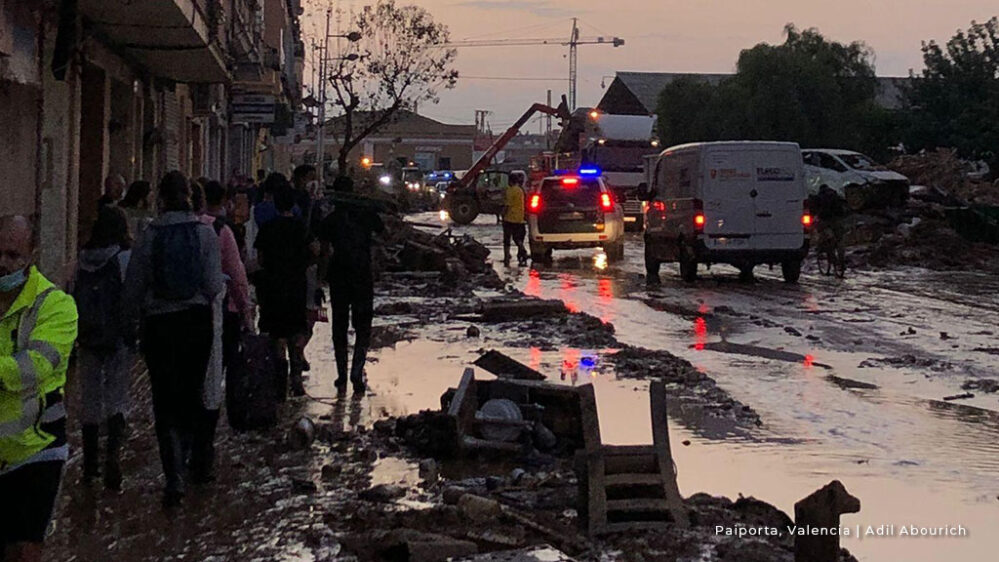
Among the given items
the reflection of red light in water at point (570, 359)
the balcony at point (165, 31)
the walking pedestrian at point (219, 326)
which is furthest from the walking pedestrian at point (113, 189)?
the reflection of red light in water at point (570, 359)

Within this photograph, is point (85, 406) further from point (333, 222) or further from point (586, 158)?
point (586, 158)

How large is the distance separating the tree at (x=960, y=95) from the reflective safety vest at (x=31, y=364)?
4778 cm

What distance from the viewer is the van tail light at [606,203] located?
2794 cm

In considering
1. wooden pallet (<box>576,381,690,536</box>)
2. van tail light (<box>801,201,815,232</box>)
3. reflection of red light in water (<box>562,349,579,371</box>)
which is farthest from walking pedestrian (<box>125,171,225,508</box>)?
van tail light (<box>801,201,815,232</box>)

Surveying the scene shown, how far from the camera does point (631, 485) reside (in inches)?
275

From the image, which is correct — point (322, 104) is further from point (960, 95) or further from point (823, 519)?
point (823, 519)

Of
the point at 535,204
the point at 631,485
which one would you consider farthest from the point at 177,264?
the point at 535,204

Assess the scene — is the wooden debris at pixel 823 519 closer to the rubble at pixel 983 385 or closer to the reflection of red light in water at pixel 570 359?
the rubble at pixel 983 385

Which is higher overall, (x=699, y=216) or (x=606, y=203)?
(x=606, y=203)

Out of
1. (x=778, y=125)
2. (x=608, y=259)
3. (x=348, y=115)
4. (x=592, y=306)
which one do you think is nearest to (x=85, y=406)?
(x=592, y=306)

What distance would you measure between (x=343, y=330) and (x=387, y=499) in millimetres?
3882

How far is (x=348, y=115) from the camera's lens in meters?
56.0

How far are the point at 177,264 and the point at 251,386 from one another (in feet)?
4.83

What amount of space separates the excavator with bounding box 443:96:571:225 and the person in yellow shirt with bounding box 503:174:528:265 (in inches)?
854
